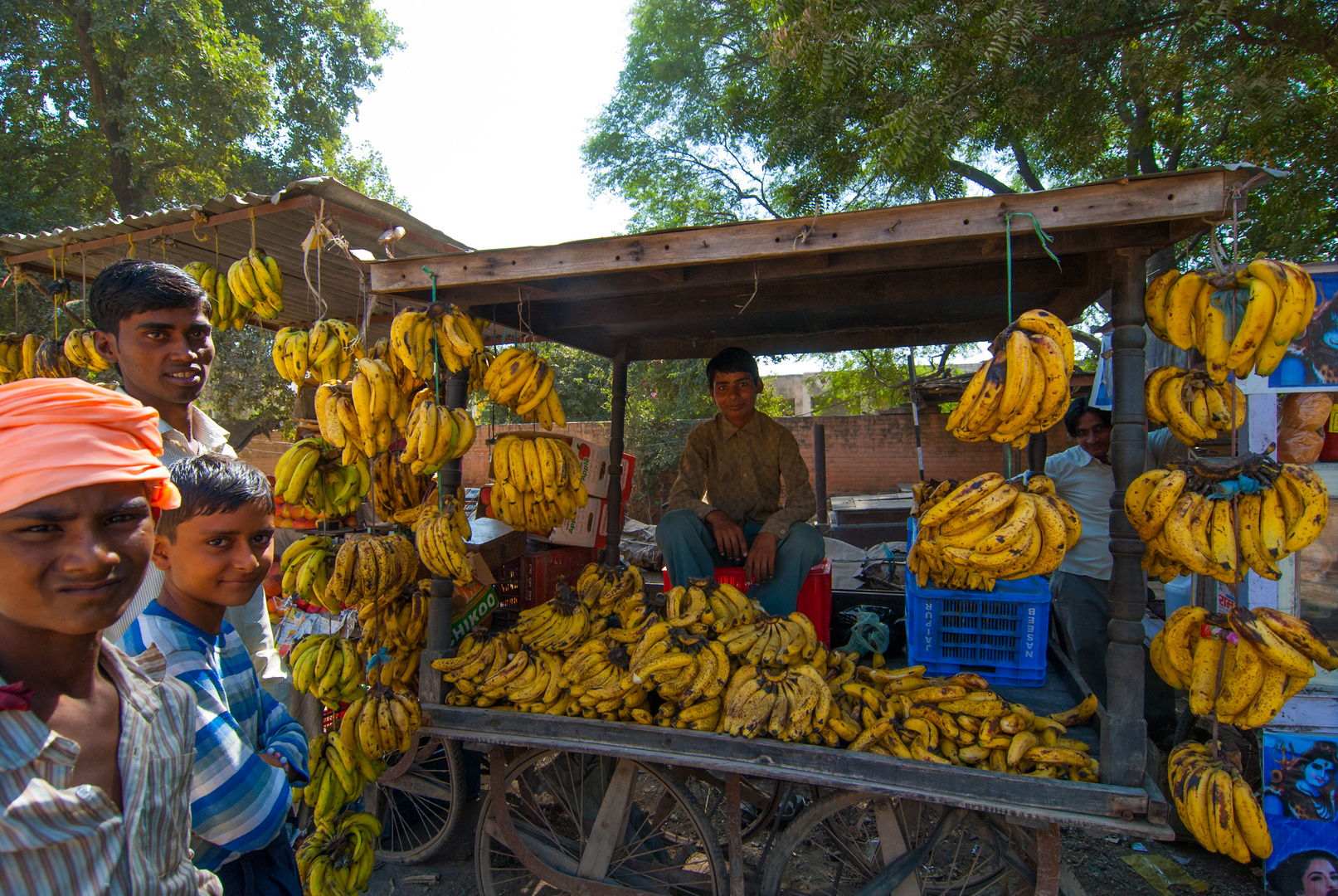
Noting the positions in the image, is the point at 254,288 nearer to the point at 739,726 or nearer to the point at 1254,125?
the point at 739,726

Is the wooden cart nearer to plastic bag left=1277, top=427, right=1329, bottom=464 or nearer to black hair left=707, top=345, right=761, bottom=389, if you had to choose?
black hair left=707, top=345, right=761, bottom=389

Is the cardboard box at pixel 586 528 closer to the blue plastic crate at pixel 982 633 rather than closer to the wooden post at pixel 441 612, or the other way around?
the wooden post at pixel 441 612

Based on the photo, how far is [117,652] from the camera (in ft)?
4.17

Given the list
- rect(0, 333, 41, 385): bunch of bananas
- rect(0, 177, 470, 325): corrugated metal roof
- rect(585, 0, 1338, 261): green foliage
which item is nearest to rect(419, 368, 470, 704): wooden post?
rect(0, 177, 470, 325): corrugated metal roof

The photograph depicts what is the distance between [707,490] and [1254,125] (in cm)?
691

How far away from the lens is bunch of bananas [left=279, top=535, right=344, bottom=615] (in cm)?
312

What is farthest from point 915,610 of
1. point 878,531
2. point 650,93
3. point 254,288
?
point 650,93

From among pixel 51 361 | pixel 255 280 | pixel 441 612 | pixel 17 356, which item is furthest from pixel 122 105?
pixel 441 612

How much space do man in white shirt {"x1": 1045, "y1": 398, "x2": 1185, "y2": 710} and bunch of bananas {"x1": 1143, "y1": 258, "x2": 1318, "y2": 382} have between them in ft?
6.57

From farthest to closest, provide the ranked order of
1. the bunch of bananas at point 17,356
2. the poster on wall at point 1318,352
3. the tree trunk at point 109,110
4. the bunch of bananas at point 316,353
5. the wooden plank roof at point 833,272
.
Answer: the tree trunk at point 109,110
the bunch of bananas at point 17,356
the bunch of bananas at point 316,353
the poster on wall at point 1318,352
the wooden plank roof at point 833,272

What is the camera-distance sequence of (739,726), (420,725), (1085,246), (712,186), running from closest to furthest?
1. (1085,246)
2. (739,726)
3. (420,725)
4. (712,186)

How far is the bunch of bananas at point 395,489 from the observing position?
11.3 ft

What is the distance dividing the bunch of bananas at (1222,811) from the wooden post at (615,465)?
11.2ft

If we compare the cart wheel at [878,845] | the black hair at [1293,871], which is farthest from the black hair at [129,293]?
the black hair at [1293,871]
